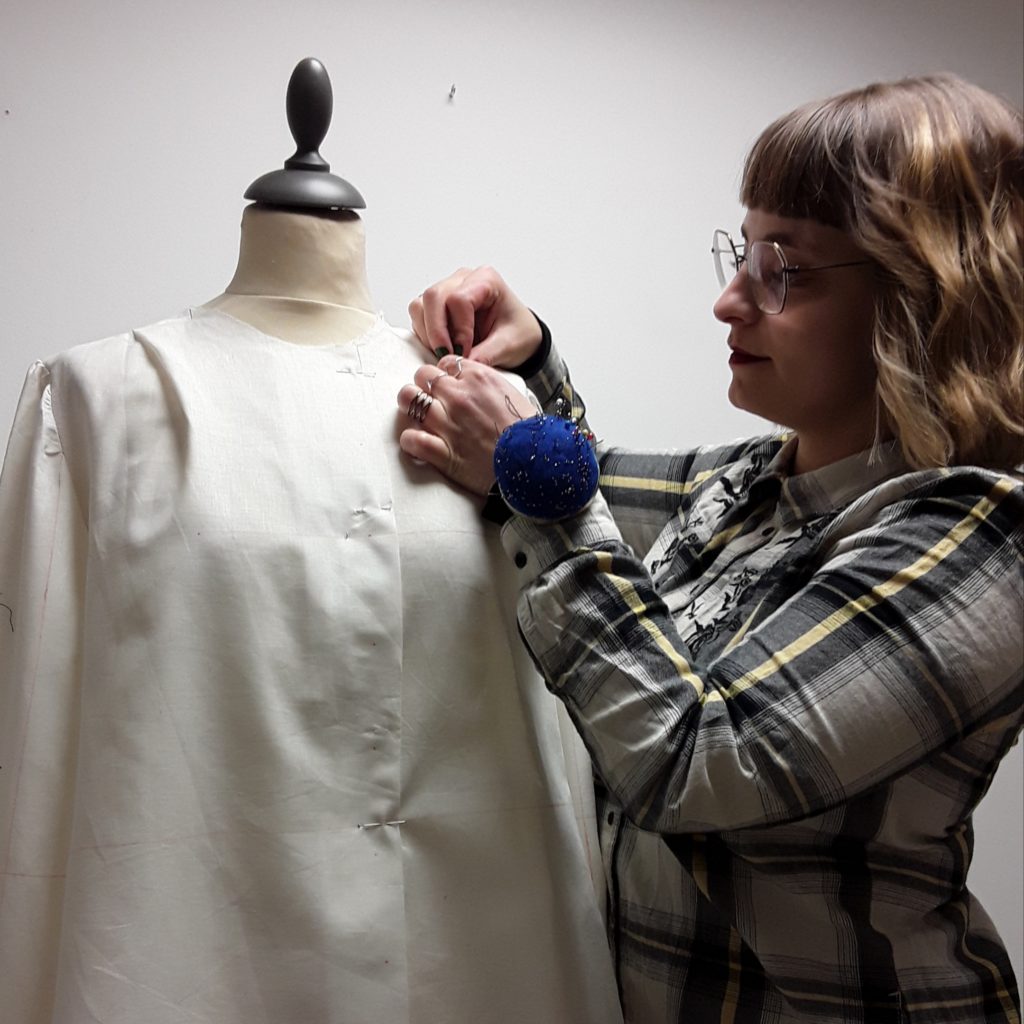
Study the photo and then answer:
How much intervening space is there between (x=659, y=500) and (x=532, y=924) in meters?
0.53

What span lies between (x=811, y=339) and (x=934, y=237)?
0.43ft

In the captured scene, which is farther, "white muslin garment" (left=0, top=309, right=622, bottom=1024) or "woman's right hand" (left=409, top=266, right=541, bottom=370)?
"woman's right hand" (left=409, top=266, right=541, bottom=370)

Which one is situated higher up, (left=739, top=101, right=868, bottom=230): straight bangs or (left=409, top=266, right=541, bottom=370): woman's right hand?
(left=739, top=101, right=868, bottom=230): straight bangs

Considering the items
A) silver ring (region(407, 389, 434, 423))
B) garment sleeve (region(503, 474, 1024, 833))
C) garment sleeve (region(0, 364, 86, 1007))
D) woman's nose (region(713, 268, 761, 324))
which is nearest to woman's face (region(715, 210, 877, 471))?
woman's nose (region(713, 268, 761, 324))

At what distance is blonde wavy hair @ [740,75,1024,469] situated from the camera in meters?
0.99

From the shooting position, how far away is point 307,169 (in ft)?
3.32

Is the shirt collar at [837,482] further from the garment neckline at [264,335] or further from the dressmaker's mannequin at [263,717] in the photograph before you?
the garment neckline at [264,335]

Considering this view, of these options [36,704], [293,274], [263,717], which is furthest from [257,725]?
[293,274]

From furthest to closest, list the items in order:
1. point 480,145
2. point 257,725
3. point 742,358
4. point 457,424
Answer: point 480,145
point 742,358
point 457,424
point 257,725

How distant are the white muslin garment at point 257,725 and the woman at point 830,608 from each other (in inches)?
2.9

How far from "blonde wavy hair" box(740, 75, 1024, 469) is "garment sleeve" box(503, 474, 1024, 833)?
0.08 metres

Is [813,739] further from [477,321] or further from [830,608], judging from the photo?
[477,321]

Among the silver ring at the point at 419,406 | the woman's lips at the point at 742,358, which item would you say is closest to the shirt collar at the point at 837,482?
the woman's lips at the point at 742,358

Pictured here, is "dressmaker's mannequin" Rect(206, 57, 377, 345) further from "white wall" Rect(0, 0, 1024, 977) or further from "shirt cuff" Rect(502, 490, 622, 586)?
"white wall" Rect(0, 0, 1024, 977)
